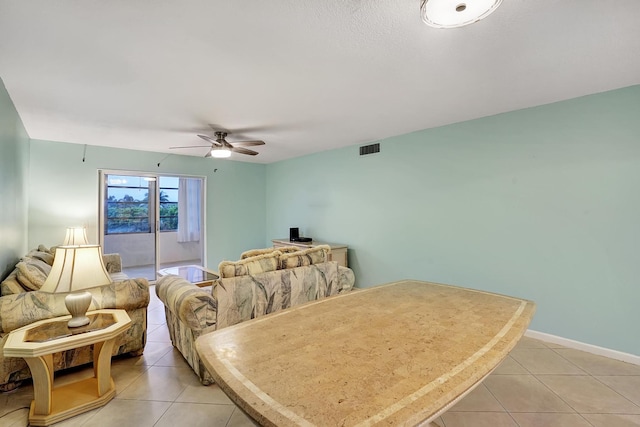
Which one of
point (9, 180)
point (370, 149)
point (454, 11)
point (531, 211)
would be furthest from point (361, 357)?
point (370, 149)

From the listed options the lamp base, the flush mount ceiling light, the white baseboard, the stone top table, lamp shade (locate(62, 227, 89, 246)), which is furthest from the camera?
lamp shade (locate(62, 227, 89, 246))

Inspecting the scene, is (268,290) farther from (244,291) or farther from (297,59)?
(297,59)

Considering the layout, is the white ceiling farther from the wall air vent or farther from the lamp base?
the lamp base

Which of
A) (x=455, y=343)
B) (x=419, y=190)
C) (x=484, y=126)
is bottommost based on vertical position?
(x=455, y=343)

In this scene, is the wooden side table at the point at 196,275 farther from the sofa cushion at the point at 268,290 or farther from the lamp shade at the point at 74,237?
the sofa cushion at the point at 268,290

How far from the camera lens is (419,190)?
12.7 feet

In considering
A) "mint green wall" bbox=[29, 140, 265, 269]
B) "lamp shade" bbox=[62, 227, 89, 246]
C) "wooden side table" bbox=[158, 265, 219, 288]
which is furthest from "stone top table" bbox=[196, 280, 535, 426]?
"mint green wall" bbox=[29, 140, 265, 269]

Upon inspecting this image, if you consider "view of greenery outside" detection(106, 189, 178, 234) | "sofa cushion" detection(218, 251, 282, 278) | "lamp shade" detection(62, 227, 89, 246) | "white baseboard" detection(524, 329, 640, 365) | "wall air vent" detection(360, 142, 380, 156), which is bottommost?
"white baseboard" detection(524, 329, 640, 365)

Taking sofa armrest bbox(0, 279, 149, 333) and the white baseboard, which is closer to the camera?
sofa armrest bbox(0, 279, 149, 333)

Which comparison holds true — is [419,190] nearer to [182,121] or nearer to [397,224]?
[397,224]

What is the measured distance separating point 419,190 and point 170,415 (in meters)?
3.44

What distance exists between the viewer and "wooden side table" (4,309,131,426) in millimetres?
1723

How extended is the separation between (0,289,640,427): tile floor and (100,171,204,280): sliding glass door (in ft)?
11.2

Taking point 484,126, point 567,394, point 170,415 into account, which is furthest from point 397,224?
point 170,415
